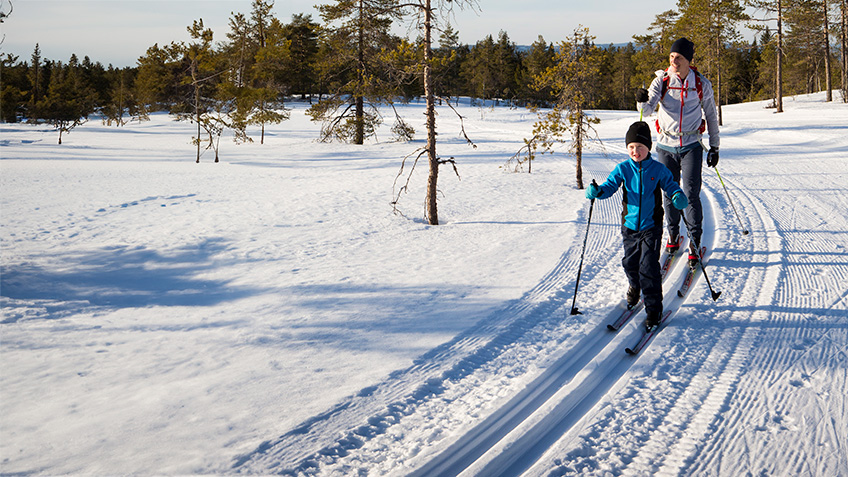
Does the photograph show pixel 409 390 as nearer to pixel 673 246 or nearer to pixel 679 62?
pixel 673 246

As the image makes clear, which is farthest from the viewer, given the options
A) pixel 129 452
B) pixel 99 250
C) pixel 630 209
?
pixel 99 250

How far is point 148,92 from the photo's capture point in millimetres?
51188

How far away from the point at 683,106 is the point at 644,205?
2053 mm

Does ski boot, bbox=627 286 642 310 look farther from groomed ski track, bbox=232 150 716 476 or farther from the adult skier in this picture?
the adult skier

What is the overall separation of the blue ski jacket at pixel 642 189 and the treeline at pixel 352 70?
12.2 feet

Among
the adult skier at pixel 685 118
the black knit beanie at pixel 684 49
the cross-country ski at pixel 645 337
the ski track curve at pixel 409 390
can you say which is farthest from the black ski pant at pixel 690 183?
the cross-country ski at pixel 645 337

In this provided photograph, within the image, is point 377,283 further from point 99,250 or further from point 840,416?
point 99,250

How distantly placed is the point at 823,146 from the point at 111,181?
2260 cm

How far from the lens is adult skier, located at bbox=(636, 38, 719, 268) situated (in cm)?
556

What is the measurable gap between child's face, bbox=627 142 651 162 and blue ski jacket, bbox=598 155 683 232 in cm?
5

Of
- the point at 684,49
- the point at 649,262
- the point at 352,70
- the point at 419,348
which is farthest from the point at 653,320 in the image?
the point at 352,70

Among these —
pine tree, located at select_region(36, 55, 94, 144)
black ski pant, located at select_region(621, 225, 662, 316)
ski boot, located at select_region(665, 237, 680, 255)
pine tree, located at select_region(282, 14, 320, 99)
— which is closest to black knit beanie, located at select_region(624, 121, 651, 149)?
black ski pant, located at select_region(621, 225, 662, 316)

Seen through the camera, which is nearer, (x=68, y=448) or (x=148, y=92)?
(x=68, y=448)

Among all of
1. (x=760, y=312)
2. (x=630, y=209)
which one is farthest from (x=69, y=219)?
(x=760, y=312)
